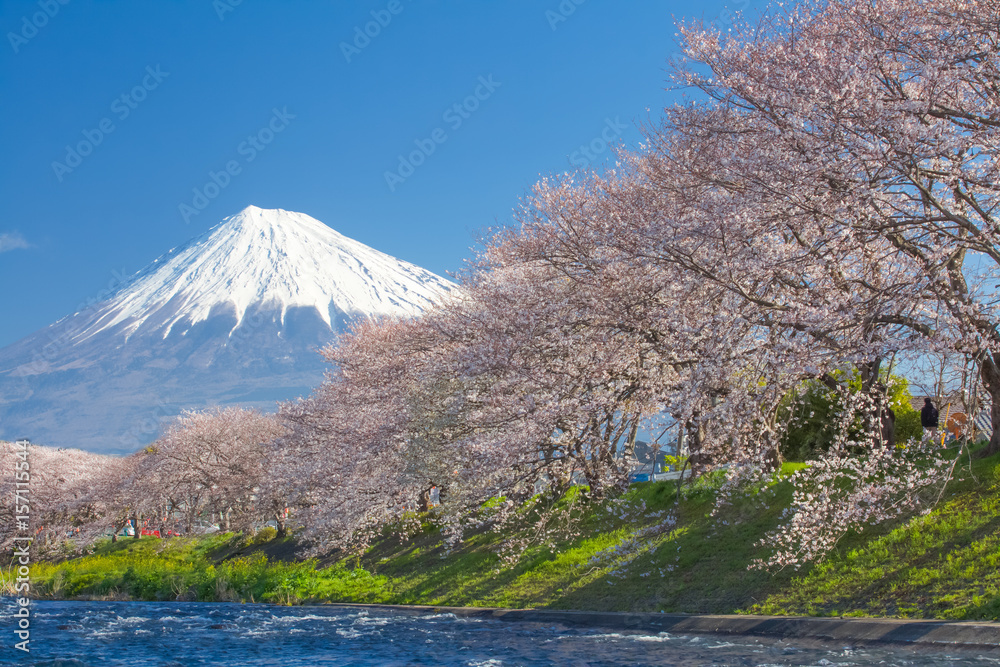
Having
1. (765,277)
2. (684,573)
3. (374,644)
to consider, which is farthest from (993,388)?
(374,644)

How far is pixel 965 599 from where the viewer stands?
34.1ft

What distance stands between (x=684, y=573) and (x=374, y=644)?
583cm

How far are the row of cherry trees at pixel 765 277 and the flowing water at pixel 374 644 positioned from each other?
1923 mm

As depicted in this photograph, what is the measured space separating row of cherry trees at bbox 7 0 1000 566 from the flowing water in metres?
1.92

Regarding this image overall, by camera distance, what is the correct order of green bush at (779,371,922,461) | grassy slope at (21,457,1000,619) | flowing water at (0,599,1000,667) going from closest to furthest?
1. flowing water at (0,599,1000,667)
2. grassy slope at (21,457,1000,619)
3. green bush at (779,371,922,461)

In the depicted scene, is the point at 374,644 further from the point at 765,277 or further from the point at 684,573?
the point at 765,277

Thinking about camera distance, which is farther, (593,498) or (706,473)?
(593,498)

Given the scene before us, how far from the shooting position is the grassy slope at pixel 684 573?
11320 millimetres

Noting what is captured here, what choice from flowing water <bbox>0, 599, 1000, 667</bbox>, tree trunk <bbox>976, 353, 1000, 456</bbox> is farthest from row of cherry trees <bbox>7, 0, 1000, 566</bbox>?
flowing water <bbox>0, 599, 1000, 667</bbox>

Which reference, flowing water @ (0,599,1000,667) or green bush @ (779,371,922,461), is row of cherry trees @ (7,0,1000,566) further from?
green bush @ (779,371,922,461)

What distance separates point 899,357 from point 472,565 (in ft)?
46.4

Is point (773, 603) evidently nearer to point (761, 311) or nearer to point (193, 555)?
point (761, 311)

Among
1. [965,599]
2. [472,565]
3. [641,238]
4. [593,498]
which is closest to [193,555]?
[472,565]

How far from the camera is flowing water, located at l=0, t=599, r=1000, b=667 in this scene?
10.4m
